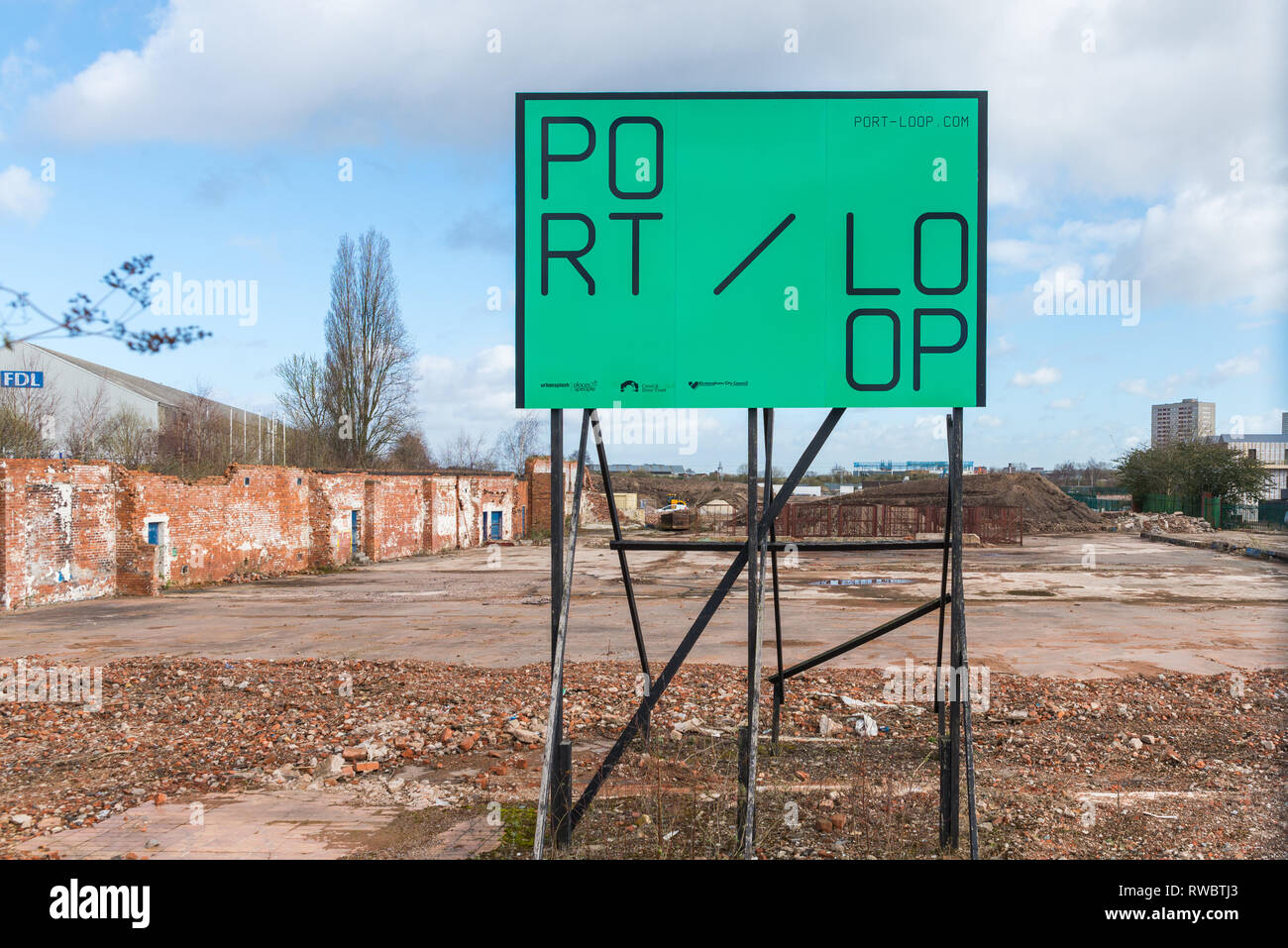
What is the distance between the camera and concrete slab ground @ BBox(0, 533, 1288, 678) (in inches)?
483

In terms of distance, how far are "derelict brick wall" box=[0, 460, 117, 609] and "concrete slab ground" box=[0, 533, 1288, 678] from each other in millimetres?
607

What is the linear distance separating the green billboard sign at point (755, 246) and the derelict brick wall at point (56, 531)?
54.9 feet

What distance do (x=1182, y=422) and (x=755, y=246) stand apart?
7601cm

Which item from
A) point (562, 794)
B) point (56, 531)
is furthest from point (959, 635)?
point (56, 531)

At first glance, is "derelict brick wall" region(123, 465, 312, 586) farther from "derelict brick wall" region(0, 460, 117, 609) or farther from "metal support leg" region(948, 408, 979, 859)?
"metal support leg" region(948, 408, 979, 859)

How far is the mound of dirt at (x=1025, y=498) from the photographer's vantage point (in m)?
47.5

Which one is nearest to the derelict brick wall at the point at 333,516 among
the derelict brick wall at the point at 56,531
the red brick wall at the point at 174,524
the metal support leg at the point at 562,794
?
the red brick wall at the point at 174,524

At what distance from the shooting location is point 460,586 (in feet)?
71.9

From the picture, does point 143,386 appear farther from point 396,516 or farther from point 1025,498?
point 1025,498

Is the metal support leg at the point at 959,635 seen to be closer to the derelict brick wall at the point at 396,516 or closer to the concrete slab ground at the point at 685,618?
the concrete slab ground at the point at 685,618

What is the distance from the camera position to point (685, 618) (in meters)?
15.9
